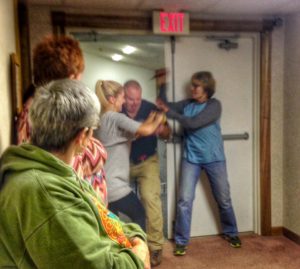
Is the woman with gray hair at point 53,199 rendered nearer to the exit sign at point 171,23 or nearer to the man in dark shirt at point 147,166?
the man in dark shirt at point 147,166

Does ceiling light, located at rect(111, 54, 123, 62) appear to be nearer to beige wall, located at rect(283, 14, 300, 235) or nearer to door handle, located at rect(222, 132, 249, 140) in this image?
door handle, located at rect(222, 132, 249, 140)

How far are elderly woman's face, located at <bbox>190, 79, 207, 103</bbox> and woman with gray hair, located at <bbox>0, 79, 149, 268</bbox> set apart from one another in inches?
80.5

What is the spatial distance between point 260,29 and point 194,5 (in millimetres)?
698

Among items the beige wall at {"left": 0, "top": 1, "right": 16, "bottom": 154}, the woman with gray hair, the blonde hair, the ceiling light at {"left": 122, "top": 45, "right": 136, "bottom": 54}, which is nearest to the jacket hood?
the woman with gray hair

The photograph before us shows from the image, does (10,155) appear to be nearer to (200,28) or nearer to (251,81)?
(200,28)

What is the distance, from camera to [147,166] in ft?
9.67

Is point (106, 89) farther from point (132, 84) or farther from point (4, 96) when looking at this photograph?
point (4, 96)

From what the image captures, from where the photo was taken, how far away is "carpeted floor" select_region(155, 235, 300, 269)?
2.71 metres

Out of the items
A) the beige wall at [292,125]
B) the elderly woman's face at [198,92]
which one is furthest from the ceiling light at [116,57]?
the beige wall at [292,125]

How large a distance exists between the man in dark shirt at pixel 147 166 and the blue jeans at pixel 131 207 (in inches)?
3.1

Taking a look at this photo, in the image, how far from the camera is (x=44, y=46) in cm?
146

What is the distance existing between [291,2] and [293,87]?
2.32 feet

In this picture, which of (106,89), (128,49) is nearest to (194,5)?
(128,49)

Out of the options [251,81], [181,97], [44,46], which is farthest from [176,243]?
[44,46]
